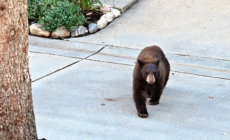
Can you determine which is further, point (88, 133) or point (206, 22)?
point (206, 22)

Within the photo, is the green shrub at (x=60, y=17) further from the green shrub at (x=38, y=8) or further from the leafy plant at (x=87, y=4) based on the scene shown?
the leafy plant at (x=87, y=4)

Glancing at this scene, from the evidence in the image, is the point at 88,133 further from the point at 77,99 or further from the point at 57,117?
the point at 77,99

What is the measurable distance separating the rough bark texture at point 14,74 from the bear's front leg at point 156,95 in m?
2.07

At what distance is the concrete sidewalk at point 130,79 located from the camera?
4516mm

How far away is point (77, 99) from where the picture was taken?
5.30 m

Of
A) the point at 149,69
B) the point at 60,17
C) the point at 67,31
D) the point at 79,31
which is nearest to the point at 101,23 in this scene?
the point at 79,31

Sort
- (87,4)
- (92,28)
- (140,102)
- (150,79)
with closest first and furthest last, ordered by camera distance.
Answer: (150,79) → (140,102) → (92,28) → (87,4)

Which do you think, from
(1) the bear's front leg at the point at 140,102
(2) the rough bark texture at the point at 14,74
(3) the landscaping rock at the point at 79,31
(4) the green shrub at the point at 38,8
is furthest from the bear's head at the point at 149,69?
(4) the green shrub at the point at 38,8

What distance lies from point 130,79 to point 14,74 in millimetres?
3138

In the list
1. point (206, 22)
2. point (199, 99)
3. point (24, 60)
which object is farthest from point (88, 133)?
point (206, 22)

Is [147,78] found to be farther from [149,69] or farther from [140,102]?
[140,102]

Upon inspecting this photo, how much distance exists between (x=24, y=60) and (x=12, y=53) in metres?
0.16

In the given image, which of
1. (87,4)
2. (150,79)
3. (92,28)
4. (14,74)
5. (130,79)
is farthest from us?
(87,4)

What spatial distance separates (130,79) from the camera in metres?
6.05
